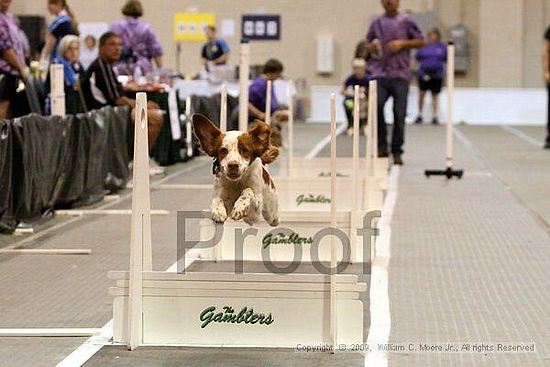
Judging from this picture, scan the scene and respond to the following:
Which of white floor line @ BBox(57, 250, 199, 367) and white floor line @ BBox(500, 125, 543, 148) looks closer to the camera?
white floor line @ BBox(57, 250, 199, 367)

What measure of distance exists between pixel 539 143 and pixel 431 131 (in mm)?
3490

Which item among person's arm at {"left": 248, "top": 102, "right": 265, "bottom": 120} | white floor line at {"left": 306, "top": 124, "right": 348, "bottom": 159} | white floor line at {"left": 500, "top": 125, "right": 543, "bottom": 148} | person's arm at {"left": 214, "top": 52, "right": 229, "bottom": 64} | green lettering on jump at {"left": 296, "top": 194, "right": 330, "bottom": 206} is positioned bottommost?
white floor line at {"left": 500, "top": 125, "right": 543, "bottom": 148}

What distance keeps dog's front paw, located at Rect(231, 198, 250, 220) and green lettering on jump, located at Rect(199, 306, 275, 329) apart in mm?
483

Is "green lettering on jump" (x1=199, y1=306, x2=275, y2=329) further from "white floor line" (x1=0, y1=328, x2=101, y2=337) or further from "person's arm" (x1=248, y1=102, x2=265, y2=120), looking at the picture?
"person's arm" (x1=248, y1=102, x2=265, y2=120)

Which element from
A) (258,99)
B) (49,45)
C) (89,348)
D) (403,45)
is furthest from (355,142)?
(49,45)

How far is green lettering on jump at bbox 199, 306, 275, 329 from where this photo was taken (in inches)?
209

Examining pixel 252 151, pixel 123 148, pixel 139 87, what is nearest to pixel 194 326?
pixel 252 151

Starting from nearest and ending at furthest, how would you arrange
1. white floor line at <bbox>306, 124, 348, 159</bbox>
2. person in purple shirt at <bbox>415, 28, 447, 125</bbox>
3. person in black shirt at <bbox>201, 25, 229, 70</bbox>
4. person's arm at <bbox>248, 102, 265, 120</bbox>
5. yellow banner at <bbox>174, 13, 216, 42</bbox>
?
person's arm at <bbox>248, 102, 265, 120</bbox>, white floor line at <bbox>306, 124, 348, 159</bbox>, person in black shirt at <bbox>201, 25, 229, 70</bbox>, person in purple shirt at <bbox>415, 28, 447, 125</bbox>, yellow banner at <bbox>174, 13, 216, 42</bbox>

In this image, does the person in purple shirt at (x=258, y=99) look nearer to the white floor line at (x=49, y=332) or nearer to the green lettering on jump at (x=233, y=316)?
the white floor line at (x=49, y=332)

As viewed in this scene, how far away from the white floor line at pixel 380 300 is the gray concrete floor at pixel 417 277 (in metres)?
0.05

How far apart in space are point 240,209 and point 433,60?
20245 mm

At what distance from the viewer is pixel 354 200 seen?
25.6ft

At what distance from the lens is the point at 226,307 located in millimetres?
5312

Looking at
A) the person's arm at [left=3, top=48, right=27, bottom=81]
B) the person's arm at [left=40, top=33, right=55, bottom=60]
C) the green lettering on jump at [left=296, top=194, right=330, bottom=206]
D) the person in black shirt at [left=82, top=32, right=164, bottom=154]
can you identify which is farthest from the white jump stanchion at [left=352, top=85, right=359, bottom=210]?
the person's arm at [left=40, top=33, right=55, bottom=60]
